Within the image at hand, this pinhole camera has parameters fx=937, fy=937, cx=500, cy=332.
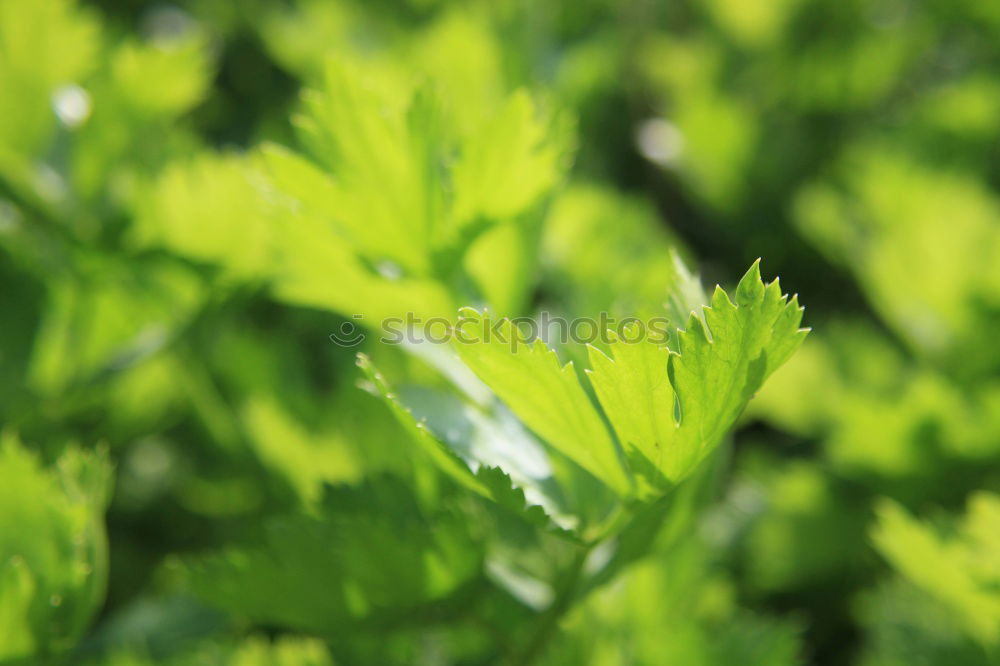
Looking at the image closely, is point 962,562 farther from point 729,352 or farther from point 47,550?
point 47,550

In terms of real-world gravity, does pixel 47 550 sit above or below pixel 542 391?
below

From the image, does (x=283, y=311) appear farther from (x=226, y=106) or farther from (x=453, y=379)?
(x=453, y=379)

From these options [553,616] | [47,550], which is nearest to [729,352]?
[553,616]

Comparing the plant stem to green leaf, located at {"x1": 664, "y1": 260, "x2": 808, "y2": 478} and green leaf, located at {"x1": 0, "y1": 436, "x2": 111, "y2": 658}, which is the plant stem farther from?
green leaf, located at {"x1": 0, "y1": 436, "x2": 111, "y2": 658}

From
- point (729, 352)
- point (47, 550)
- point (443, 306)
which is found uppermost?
point (729, 352)

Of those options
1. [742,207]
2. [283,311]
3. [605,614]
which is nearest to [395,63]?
[283,311]

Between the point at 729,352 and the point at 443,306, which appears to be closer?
the point at 729,352

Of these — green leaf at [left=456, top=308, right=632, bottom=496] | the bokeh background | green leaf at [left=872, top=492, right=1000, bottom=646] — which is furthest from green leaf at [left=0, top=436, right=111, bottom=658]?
green leaf at [left=872, top=492, right=1000, bottom=646]

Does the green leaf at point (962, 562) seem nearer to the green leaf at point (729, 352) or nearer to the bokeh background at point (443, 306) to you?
the bokeh background at point (443, 306)

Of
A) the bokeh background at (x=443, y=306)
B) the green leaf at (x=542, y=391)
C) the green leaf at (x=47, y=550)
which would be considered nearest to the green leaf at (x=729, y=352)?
the green leaf at (x=542, y=391)
